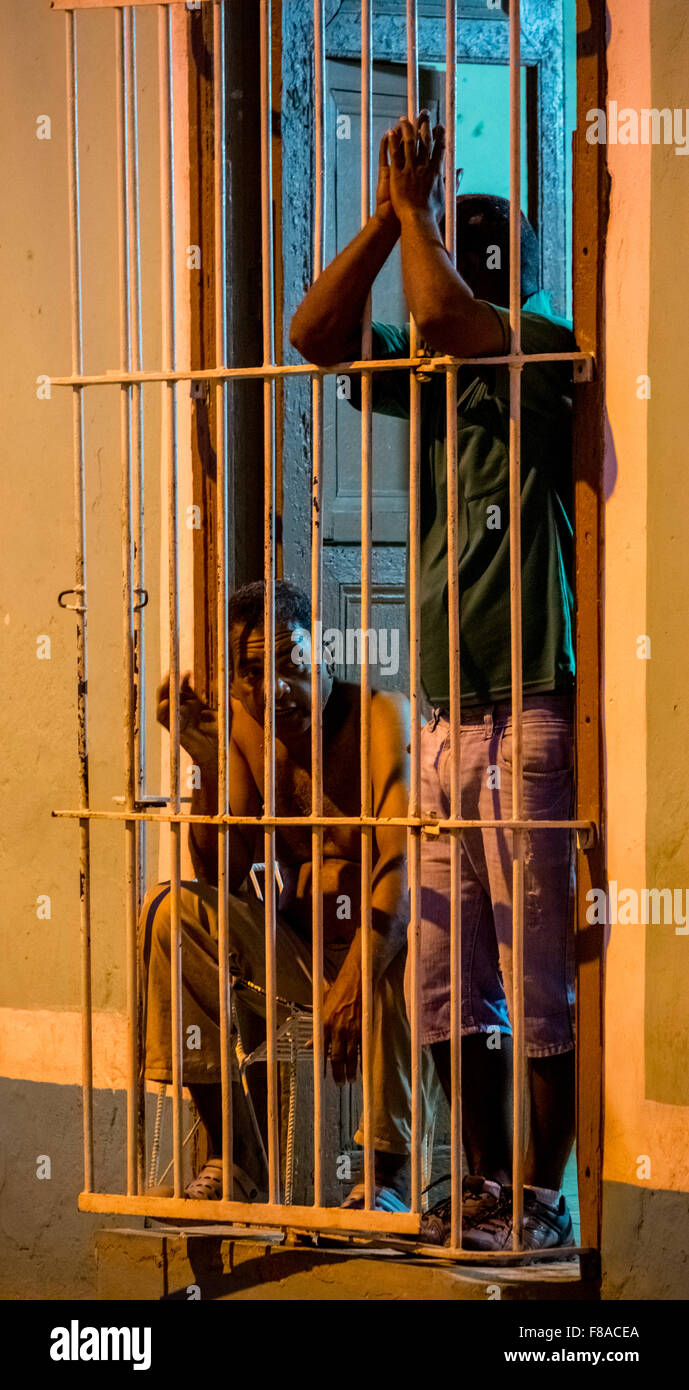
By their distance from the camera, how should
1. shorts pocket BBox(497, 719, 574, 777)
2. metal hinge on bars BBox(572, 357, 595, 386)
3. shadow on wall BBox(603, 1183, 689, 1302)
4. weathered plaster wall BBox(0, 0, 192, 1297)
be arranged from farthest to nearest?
weathered plaster wall BBox(0, 0, 192, 1297), shorts pocket BBox(497, 719, 574, 777), metal hinge on bars BBox(572, 357, 595, 386), shadow on wall BBox(603, 1183, 689, 1302)

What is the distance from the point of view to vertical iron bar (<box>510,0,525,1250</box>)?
2691 mm

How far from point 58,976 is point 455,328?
6.15ft

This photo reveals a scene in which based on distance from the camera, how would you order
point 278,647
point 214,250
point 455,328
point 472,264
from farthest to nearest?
point 214,250 < point 278,647 < point 472,264 < point 455,328

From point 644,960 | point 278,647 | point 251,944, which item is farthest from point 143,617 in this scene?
point 644,960

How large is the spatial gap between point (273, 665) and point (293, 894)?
669 mm

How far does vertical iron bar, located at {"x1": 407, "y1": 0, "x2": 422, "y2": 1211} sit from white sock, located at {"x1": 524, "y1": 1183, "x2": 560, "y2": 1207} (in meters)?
0.24

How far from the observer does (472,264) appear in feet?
9.77

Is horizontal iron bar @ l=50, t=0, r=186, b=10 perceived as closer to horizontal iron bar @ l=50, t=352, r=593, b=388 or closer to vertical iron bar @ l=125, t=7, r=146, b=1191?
vertical iron bar @ l=125, t=7, r=146, b=1191

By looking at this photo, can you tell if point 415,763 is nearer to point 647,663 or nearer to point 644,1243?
point 647,663

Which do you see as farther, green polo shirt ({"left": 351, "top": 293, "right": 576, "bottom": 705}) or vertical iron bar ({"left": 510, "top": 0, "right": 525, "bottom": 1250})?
green polo shirt ({"left": 351, "top": 293, "right": 576, "bottom": 705})

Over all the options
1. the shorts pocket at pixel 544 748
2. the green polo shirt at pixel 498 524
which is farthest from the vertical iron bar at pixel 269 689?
the shorts pocket at pixel 544 748

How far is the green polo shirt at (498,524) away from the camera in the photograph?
287 centimetres

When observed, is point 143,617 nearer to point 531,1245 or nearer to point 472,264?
point 472,264

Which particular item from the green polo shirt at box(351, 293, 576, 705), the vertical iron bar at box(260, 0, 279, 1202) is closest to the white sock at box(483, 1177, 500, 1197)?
the vertical iron bar at box(260, 0, 279, 1202)
